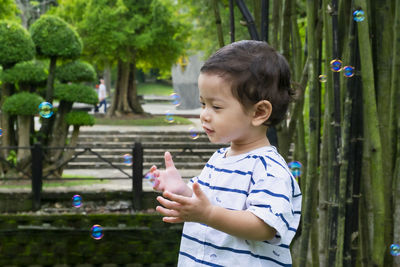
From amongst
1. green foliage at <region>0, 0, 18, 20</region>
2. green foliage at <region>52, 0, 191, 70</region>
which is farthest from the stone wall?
green foliage at <region>52, 0, 191, 70</region>

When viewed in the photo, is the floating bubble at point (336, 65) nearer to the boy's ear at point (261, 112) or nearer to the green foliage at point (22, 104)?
the boy's ear at point (261, 112)

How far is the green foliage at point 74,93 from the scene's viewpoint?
8.38 meters

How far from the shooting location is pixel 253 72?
138 centimetres

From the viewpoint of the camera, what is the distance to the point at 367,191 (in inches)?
98.7

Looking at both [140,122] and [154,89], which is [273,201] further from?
[154,89]

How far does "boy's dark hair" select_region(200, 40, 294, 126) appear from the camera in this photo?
1377 millimetres

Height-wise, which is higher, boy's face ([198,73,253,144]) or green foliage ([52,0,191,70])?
green foliage ([52,0,191,70])

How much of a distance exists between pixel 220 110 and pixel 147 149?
10.3 metres

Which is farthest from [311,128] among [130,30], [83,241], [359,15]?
[130,30]

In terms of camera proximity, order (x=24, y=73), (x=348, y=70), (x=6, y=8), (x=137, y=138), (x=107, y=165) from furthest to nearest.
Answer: (x=137, y=138)
(x=6, y=8)
(x=107, y=165)
(x=24, y=73)
(x=348, y=70)

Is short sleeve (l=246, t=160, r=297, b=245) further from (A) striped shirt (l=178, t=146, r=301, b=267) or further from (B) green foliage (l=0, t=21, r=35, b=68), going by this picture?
(B) green foliage (l=0, t=21, r=35, b=68)

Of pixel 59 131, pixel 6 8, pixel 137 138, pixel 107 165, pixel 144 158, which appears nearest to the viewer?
pixel 59 131

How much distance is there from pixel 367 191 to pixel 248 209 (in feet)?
4.49

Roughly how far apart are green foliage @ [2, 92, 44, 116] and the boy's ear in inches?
279
